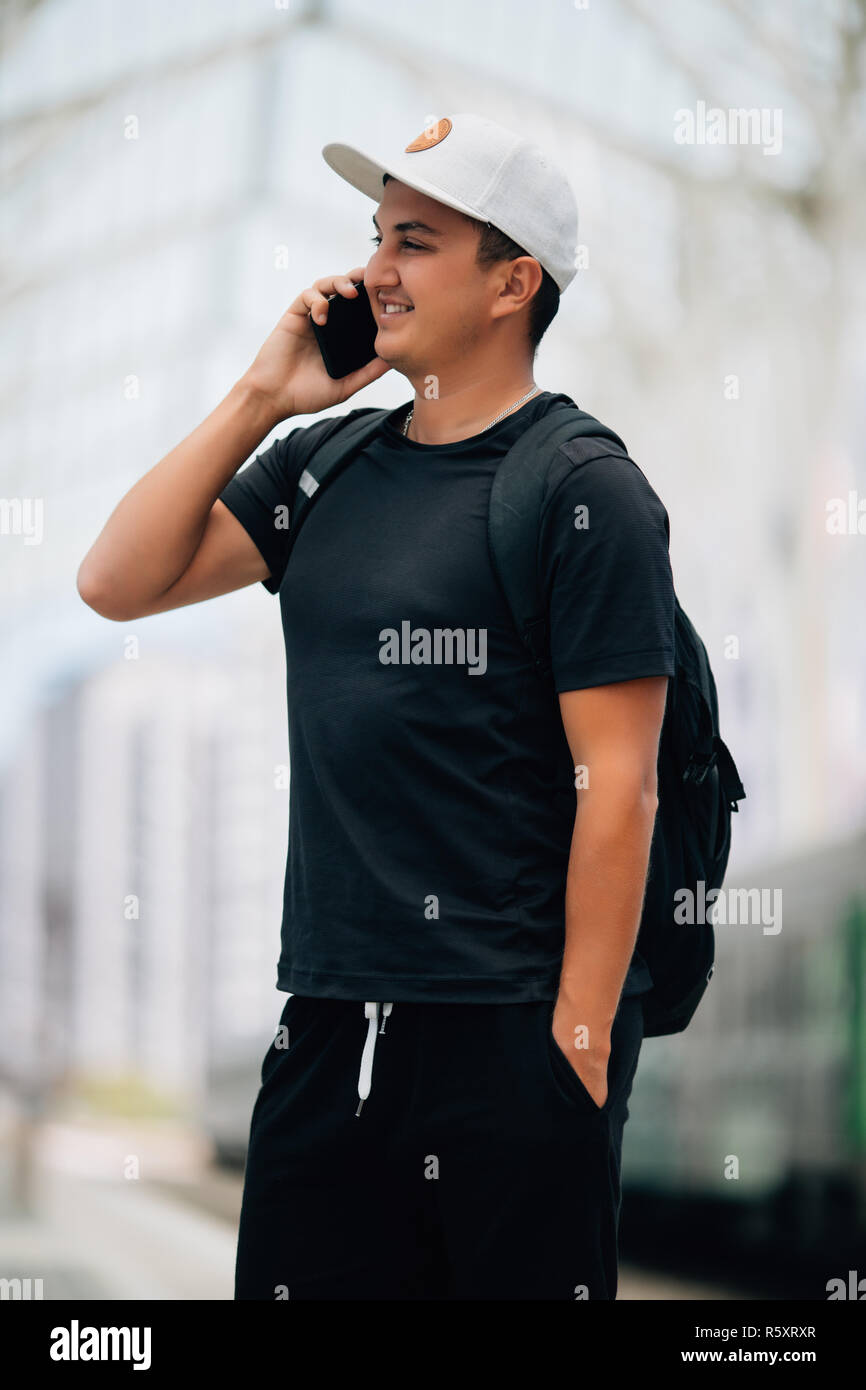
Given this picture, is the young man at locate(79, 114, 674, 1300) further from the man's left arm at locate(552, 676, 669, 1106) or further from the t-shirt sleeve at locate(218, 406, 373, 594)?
the t-shirt sleeve at locate(218, 406, 373, 594)

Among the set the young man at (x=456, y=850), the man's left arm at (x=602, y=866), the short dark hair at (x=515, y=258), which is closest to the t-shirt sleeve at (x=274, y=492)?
the young man at (x=456, y=850)

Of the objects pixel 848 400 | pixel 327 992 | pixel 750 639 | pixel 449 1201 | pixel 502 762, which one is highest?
pixel 848 400

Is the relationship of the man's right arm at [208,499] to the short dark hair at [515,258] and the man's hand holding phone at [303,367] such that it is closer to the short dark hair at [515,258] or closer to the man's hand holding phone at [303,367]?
→ the man's hand holding phone at [303,367]

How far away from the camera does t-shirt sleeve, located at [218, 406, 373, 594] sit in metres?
2.72

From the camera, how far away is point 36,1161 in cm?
2166

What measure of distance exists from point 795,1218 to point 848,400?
29.4 ft

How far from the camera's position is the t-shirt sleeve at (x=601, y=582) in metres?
2.29

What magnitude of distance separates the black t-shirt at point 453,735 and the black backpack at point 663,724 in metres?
0.03

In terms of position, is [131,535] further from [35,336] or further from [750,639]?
[35,336]

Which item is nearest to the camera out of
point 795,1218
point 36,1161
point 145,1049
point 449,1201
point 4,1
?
point 449,1201

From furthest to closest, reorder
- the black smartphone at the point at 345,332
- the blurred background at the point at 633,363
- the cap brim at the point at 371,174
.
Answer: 1. the blurred background at the point at 633,363
2. the black smartphone at the point at 345,332
3. the cap brim at the point at 371,174

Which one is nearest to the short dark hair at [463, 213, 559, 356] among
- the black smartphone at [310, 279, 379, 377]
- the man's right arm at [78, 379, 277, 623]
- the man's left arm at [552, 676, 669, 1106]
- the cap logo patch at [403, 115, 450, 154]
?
the cap logo patch at [403, 115, 450, 154]

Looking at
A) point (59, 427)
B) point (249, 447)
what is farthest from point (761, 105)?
point (249, 447)

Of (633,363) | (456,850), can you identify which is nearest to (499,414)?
(456,850)
